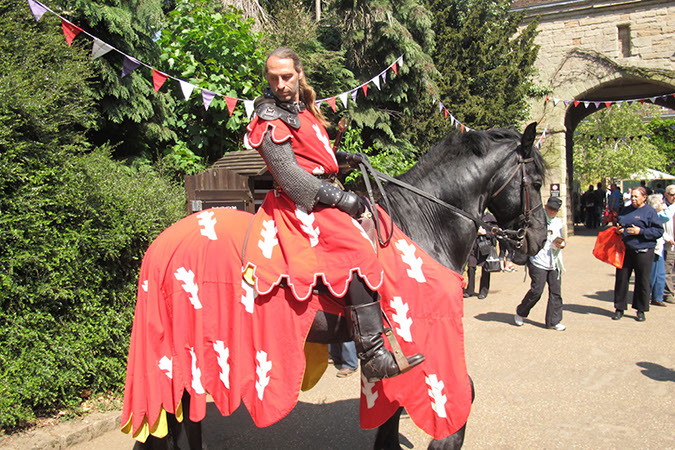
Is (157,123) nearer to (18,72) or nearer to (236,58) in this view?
(236,58)

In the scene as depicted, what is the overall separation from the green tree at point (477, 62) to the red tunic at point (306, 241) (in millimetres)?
12152

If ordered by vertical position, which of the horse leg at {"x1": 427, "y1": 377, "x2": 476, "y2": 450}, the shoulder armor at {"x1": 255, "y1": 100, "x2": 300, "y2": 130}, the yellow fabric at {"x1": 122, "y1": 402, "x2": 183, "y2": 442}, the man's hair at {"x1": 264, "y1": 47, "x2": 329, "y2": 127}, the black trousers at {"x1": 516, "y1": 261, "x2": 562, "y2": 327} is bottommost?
the black trousers at {"x1": 516, "y1": 261, "x2": 562, "y2": 327}

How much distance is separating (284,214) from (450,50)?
44.3ft

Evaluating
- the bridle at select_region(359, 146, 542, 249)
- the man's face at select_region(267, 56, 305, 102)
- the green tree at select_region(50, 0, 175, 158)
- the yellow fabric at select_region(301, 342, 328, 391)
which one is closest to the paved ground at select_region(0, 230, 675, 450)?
the yellow fabric at select_region(301, 342, 328, 391)

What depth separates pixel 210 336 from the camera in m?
2.67

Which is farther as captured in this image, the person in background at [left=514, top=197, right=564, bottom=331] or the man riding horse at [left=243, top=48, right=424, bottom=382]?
the person in background at [left=514, top=197, right=564, bottom=331]

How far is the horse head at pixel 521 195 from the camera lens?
3186mm

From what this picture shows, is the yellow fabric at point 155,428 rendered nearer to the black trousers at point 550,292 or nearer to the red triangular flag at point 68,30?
the red triangular flag at point 68,30

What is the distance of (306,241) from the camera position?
8.48ft

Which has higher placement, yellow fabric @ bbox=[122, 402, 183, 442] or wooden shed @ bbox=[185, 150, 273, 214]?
wooden shed @ bbox=[185, 150, 273, 214]

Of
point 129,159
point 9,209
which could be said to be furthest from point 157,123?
point 9,209

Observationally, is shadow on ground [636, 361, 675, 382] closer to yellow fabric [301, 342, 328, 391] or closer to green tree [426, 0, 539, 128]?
yellow fabric [301, 342, 328, 391]

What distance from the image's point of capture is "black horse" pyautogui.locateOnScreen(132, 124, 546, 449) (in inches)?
119

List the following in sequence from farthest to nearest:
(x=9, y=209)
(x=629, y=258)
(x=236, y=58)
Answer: (x=236, y=58) < (x=629, y=258) < (x=9, y=209)
